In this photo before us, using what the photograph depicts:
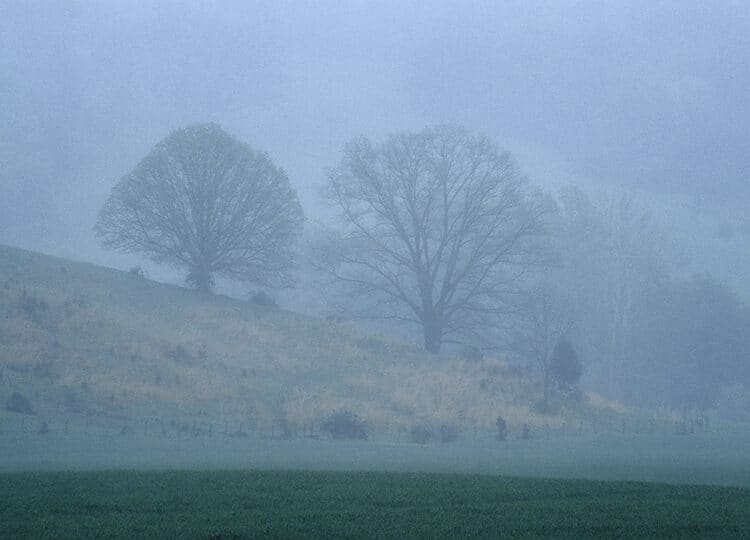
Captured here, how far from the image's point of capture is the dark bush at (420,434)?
24337 mm

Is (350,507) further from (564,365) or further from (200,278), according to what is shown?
(200,278)

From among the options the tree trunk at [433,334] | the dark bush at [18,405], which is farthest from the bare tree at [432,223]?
the dark bush at [18,405]

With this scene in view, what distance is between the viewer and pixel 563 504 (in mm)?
10617

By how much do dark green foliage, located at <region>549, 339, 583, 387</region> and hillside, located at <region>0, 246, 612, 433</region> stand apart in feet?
→ 3.75

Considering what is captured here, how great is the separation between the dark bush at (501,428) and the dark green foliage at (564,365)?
5.65 meters

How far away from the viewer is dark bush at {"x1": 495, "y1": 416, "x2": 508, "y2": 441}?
2521 cm

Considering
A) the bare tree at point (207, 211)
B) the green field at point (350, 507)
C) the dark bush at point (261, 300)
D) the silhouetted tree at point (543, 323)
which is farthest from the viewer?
the dark bush at point (261, 300)

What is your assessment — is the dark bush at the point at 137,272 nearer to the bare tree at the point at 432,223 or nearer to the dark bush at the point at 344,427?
the bare tree at the point at 432,223

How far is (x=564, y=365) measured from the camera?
32531 mm

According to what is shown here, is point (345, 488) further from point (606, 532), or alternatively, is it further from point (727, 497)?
point (727, 497)

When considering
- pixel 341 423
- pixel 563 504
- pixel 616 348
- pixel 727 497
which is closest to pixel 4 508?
pixel 563 504

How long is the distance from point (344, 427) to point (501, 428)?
5259 mm

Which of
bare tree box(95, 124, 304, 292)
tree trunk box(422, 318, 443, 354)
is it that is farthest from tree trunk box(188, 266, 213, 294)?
tree trunk box(422, 318, 443, 354)

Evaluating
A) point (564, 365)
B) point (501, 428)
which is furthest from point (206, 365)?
point (564, 365)
